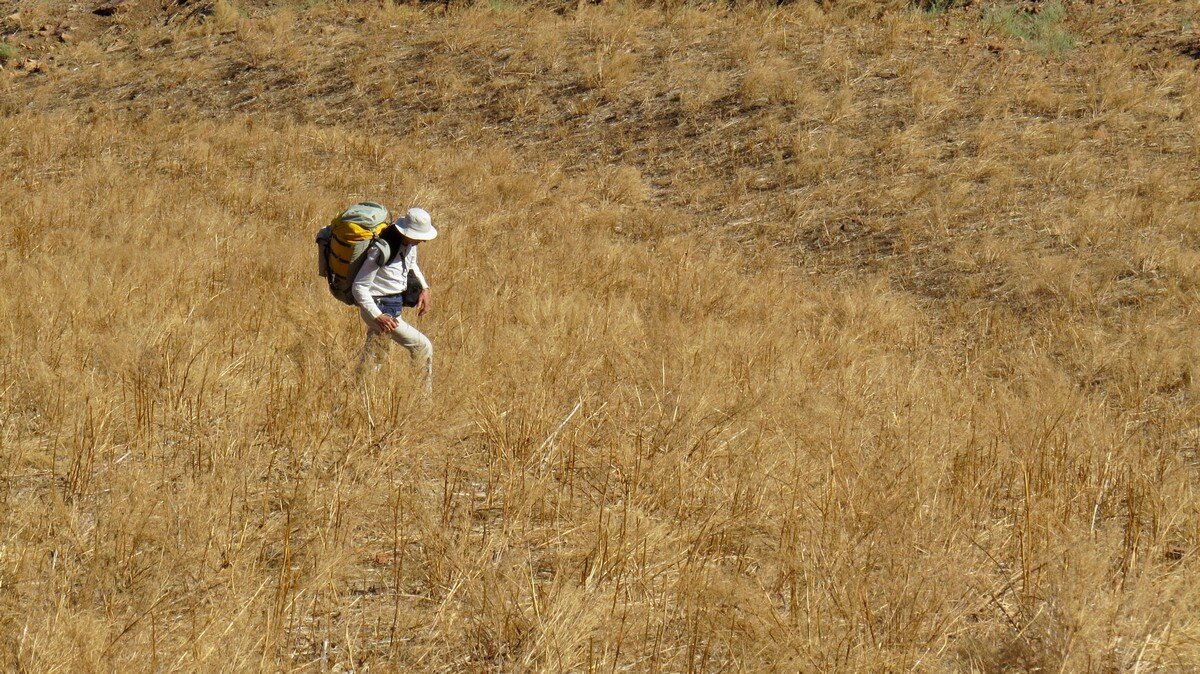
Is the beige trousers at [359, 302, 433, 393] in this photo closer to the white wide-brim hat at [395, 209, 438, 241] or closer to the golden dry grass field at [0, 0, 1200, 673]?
the golden dry grass field at [0, 0, 1200, 673]

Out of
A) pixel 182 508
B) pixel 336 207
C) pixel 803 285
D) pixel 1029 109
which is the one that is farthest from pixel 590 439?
pixel 1029 109

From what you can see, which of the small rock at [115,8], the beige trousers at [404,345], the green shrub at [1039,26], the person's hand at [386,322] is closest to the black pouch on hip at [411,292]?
the beige trousers at [404,345]

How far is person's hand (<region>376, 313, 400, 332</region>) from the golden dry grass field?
22cm

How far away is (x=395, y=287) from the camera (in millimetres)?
5000

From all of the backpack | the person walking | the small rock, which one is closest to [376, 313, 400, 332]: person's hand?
the person walking

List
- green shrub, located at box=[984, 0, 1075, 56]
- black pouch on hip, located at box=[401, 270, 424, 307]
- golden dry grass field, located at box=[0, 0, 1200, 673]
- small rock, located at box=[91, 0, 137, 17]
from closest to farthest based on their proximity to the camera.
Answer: golden dry grass field, located at box=[0, 0, 1200, 673], black pouch on hip, located at box=[401, 270, 424, 307], green shrub, located at box=[984, 0, 1075, 56], small rock, located at box=[91, 0, 137, 17]

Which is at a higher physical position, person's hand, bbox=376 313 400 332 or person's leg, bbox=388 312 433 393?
person's hand, bbox=376 313 400 332

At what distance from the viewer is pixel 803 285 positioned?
375 inches

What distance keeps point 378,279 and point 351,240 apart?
28 cm

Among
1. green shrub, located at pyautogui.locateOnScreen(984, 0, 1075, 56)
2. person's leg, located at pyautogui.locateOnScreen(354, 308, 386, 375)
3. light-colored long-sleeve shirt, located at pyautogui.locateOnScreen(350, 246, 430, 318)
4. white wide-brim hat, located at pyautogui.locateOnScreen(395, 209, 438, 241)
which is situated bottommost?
green shrub, located at pyautogui.locateOnScreen(984, 0, 1075, 56)

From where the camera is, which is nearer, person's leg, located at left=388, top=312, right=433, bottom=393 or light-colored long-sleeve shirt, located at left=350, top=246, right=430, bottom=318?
light-colored long-sleeve shirt, located at left=350, top=246, right=430, bottom=318

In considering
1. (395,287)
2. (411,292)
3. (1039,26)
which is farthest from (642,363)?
(1039,26)

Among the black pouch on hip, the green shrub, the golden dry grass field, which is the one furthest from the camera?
the green shrub

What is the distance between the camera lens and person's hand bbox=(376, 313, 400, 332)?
190 inches
